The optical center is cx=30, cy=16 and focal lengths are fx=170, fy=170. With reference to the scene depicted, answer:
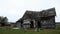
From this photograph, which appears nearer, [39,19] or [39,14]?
[39,19]

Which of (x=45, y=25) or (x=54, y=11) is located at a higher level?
(x=54, y=11)

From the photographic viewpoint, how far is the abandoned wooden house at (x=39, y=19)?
45969mm

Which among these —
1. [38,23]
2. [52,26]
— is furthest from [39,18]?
[52,26]

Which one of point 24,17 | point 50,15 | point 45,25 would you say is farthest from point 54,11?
point 24,17

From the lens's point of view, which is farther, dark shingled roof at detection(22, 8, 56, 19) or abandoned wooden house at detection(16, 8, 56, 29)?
dark shingled roof at detection(22, 8, 56, 19)

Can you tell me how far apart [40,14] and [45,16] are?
2402 millimetres

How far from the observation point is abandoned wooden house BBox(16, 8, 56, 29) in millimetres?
45969

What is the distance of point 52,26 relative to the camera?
45.7 m

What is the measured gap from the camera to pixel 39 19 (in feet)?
155

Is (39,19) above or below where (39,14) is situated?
below

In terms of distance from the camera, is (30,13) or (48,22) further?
(30,13)

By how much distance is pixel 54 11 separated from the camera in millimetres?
46562

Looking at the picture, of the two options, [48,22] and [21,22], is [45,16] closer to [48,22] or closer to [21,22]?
[48,22]

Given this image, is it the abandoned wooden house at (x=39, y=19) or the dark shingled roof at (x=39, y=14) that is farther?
the dark shingled roof at (x=39, y=14)
